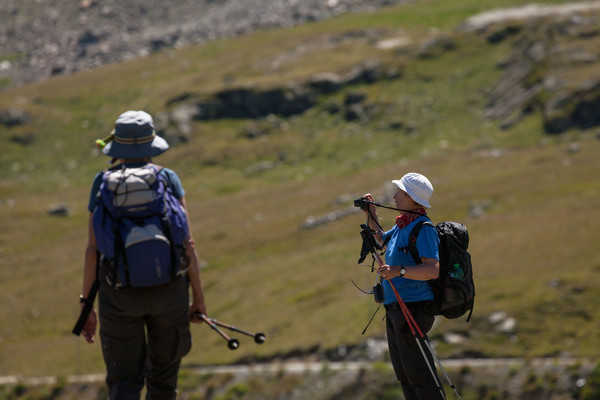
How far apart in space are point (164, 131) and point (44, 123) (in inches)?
1034

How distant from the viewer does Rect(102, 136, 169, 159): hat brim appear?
26.7 feet

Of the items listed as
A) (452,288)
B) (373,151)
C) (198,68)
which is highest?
(452,288)

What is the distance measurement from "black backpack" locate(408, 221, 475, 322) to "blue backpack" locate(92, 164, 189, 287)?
2441 millimetres

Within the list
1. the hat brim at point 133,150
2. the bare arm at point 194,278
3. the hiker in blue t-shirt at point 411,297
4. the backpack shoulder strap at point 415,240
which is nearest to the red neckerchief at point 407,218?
the hiker in blue t-shirt at point 411,297

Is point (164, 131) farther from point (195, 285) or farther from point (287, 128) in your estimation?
point (195, 285)

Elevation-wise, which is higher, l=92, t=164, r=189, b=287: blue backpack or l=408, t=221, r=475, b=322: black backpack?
l=92, t=164, r=189, b=287: blue backpack

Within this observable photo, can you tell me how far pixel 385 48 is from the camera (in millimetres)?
145375

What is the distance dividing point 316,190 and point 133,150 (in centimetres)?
7468

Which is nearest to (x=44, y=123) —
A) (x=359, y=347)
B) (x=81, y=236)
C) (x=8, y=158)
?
(x=8, y=158)

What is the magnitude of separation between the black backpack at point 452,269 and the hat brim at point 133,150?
2777mm

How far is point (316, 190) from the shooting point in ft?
272

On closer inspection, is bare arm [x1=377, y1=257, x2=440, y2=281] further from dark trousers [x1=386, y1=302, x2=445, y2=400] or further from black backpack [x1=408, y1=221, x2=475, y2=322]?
dark trousers [x1=386, y1=302, x2=445, y2=400]

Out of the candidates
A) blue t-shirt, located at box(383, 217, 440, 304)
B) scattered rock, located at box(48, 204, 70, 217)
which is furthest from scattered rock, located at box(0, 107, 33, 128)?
blue t-shirt, located at box(383, 217, 440, 304)

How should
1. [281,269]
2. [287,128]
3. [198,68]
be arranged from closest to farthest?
[281,269], [287,128], [198,68]
